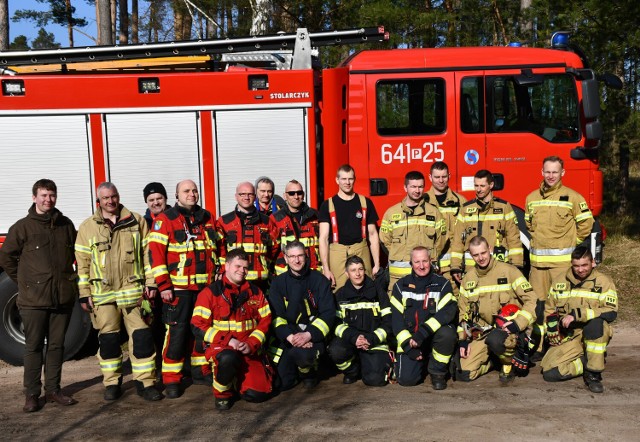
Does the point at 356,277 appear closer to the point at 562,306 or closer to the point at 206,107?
the point at 562,306

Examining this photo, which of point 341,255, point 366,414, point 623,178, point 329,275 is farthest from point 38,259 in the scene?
point 623,178

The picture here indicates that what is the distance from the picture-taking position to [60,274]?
525 cm

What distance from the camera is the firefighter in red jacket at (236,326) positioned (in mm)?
5176

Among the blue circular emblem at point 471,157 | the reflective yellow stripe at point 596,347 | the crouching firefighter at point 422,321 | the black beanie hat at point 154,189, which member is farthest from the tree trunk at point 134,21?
the reflective yellow stripe at point 596,347

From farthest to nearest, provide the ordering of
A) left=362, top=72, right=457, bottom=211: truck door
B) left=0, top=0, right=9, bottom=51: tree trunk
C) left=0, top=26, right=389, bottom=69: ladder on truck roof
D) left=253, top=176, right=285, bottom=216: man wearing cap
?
1. left=0, top=0, right=9, bottom=51: tree trunk
2. left=0, top=26, right=389, bottom=69: ladder on truck roof
3. left=362, top=72, right=457, bottom=211: truck door
4. left=253, top=176, right=285, bottom=216: man wearing cap

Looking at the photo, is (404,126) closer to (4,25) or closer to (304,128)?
(304,128)

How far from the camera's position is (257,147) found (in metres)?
6.50

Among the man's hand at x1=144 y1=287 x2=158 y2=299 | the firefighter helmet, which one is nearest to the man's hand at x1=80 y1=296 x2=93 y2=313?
the man's hand at x1=144 y1=287 x2=158 y2=299

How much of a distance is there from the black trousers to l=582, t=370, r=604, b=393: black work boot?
4.09 m

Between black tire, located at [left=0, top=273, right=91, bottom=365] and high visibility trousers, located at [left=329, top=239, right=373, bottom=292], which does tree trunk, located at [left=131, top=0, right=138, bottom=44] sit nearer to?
black tire, located at [left=0, top=273, right=91, bottom=365]

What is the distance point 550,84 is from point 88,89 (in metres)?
4.37

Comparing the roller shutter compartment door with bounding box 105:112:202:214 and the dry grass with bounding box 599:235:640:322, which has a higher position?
the roller shutter compartment door with bounding box 105:112:202:214

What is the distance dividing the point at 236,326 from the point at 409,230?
1.74m

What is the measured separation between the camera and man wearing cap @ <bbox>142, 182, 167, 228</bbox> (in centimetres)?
595
